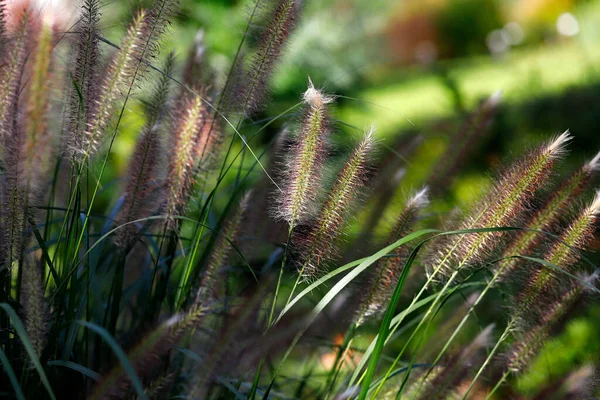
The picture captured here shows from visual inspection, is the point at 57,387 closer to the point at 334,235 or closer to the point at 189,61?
the point at 334,235

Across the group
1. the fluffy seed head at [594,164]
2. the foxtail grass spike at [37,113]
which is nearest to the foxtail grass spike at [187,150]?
the foxtail grass spike at [37,113]

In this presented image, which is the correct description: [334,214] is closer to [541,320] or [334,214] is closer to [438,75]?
[541,320]

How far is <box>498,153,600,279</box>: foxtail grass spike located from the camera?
1.19 m

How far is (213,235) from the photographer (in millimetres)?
1385

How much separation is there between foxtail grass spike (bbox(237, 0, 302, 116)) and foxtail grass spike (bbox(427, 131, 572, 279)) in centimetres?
42

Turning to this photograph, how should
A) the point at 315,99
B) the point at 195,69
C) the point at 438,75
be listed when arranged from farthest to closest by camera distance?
the point at 438,75, the point at 195,69, the point at 315,99

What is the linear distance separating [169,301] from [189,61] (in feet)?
1.63

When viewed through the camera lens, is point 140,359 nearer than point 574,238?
Yes

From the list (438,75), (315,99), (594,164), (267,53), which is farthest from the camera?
(438,75)

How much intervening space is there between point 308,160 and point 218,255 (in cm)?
32

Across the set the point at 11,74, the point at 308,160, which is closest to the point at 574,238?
the point at 308,160

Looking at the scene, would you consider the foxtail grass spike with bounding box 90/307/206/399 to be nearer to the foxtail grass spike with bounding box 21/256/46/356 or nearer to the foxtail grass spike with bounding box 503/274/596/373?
the foxtail grass spike with bounding box 21/256/46/356

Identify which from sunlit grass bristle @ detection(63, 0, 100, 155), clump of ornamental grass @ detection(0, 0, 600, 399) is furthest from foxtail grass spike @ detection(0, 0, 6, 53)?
sunlit grass bristle @ detection(63, 0, 100, 155)

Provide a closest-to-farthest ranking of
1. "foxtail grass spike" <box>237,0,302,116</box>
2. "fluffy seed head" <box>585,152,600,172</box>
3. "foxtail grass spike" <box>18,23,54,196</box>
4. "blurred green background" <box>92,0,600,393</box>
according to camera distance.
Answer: "foxtail grass spike" <box>18,23,54,196</box>, "fluffy seed head" <box>585,152,600,172</box>, "foxtail grass spike" <box>237,0,302,116</box>, "blurred green background" <box>92,0,600,393</box>
